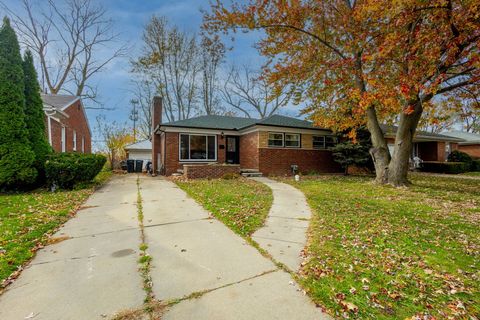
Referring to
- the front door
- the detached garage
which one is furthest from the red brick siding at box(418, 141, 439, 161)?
the detached garage

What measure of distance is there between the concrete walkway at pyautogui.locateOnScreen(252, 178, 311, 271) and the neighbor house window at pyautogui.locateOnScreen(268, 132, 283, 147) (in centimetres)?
740

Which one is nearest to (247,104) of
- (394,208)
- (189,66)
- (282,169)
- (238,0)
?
(189,66)

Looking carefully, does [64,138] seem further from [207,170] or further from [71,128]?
[207,170]

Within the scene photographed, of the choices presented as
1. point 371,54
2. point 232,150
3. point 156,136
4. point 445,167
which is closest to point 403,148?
point 371,54

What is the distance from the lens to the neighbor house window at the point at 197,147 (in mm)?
13906

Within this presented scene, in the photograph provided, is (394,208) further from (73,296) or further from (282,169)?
(282,169)

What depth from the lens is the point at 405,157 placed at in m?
9.48

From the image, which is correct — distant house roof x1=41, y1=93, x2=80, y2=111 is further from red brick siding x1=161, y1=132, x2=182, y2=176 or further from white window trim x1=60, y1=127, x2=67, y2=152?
red brick siding x1=161, y1=132, x2=182, y2=176

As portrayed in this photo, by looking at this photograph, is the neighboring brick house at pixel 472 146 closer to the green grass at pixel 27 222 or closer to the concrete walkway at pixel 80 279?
the concrete walkway at pixel 80 279

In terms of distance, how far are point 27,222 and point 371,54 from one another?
1080 centimetres

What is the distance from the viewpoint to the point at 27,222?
4.33 m

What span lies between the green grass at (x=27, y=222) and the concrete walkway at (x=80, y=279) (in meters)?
0.19

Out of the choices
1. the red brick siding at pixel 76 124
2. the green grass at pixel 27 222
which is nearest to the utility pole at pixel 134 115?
the red brick siding at pixel 76 124

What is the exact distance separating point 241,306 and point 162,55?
2563cm
